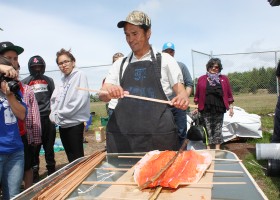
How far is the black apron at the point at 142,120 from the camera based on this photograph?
7.50ft

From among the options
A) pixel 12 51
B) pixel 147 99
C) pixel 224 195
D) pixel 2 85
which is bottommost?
pixel 224 195

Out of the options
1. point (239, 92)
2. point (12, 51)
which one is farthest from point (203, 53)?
point (12, 51)

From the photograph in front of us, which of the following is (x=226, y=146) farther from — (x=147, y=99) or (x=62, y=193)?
(x=62, y=193)

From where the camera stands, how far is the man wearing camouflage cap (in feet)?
7.49

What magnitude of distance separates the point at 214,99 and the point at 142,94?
11.4 ft

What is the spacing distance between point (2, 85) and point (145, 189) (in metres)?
1.48

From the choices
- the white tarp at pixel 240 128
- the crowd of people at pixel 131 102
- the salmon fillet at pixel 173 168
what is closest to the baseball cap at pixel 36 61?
the crowd of people at pixel 131 102

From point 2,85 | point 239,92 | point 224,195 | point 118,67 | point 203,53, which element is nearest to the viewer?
point 224,195


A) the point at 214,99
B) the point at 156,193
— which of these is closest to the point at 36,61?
the point at 214,99

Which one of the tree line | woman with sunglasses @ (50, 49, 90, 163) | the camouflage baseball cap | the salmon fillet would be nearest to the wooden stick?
the salmon fillet

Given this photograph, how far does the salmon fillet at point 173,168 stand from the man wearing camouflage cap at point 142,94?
0.29m

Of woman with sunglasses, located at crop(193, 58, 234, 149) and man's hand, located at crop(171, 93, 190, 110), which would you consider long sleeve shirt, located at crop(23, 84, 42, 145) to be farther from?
woman with sunglasses, located at crop(193, 58, 234, 149)

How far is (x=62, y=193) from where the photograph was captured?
4.99 ft

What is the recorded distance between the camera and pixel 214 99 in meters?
5.59
